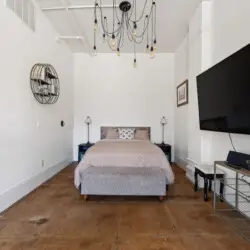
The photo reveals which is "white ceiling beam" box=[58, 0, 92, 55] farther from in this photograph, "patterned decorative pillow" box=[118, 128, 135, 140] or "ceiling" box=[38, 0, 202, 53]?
"patterned decorative pillow" box=[118, 128, 135, 140]

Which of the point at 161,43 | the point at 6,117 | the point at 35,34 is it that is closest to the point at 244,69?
the point at 6,117

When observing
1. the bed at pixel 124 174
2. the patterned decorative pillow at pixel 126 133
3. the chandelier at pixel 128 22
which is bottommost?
the bed at pixel 124 174

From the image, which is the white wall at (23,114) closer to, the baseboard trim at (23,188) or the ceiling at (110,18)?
the baseboard trim at (23,188)

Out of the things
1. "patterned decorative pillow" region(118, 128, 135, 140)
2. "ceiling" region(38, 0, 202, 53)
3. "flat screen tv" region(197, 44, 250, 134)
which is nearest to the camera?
"flat screen tv" region(197, 44, 250, 134)

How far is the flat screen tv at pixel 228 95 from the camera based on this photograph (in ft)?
7.23

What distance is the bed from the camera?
3.26 m

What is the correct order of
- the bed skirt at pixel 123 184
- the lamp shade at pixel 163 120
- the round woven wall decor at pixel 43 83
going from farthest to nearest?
the lamp shade at pixel 163 120 → the round woven wall decor at pixel 43 83 → the bed skirt at pixel 123 184

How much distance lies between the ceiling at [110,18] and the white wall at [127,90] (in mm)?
489

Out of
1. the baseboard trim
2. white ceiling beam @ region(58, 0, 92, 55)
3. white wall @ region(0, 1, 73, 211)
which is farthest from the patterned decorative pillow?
white ceiling beam @ region(58, 0, 92, 55)

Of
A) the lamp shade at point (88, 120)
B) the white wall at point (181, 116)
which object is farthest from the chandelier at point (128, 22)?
the lamp shade at point (88, 120)

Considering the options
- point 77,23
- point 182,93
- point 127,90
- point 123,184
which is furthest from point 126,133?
point 77,23

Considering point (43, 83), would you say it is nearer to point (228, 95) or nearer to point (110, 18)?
point (110, 18)

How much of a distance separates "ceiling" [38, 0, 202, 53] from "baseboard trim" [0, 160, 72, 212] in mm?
3031

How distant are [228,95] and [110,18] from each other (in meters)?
2.87
